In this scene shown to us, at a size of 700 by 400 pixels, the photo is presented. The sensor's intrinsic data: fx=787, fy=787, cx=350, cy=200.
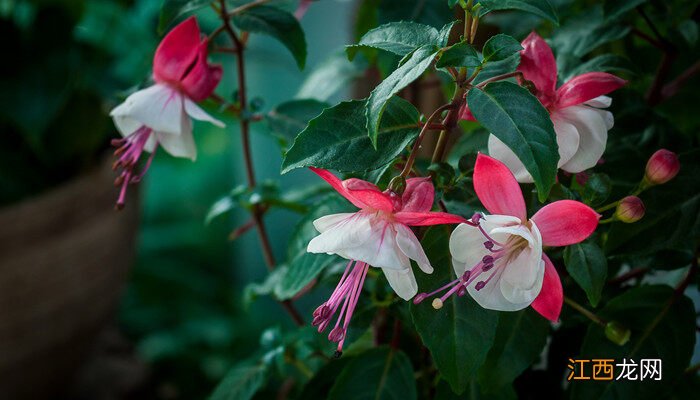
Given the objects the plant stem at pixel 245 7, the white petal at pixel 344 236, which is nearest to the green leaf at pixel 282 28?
the plant stem at pixel 245 7

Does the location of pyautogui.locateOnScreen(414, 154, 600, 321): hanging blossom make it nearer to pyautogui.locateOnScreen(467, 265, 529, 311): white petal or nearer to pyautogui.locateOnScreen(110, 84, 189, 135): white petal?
pyautogui.locateOnScreen(467, 265, 529, 311): white petal

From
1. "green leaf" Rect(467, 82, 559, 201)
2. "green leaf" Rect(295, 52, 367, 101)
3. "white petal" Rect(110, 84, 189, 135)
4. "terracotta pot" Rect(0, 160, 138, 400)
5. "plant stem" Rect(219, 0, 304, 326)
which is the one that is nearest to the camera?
"green leaf" Rect(467, 82, 559, 201)

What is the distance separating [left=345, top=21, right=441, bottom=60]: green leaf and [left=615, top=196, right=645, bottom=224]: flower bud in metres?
0.15

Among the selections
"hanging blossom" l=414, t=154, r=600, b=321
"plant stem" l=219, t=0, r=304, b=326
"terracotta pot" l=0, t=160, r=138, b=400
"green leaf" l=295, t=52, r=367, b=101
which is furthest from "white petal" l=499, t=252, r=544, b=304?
"terracotta pot" l=0, t=160, r=138, b=400

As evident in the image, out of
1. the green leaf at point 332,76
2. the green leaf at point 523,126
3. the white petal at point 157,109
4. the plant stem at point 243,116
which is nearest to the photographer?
the green leaf at point 523,126

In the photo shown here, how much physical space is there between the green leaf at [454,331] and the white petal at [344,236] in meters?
0.08

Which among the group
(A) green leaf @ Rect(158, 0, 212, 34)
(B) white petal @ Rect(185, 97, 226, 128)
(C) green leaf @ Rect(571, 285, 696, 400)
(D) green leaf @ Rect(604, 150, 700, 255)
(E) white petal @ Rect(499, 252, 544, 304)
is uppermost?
(A) green leaf @ Rect(158, 0, 212, 34)

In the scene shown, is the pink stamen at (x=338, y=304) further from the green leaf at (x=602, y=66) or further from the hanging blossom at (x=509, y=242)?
the green leaf at (x=602, y=66)

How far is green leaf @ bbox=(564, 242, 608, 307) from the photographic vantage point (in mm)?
480

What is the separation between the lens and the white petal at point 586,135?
46cm

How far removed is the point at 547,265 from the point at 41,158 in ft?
3.30

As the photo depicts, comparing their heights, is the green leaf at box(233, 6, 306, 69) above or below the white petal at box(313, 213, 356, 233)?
above

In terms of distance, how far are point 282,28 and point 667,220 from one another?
32 cm

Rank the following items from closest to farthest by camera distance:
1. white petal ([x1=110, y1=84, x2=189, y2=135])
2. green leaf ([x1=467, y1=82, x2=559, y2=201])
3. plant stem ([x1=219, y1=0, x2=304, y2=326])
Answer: green leaf ([x1=467, y1=82, x2=559, y2=201]), white petal ([x1=110, y1=84, x2=189, y2=135]), plant stem ([x1=219, y1=0, x2=304, y2=326])
